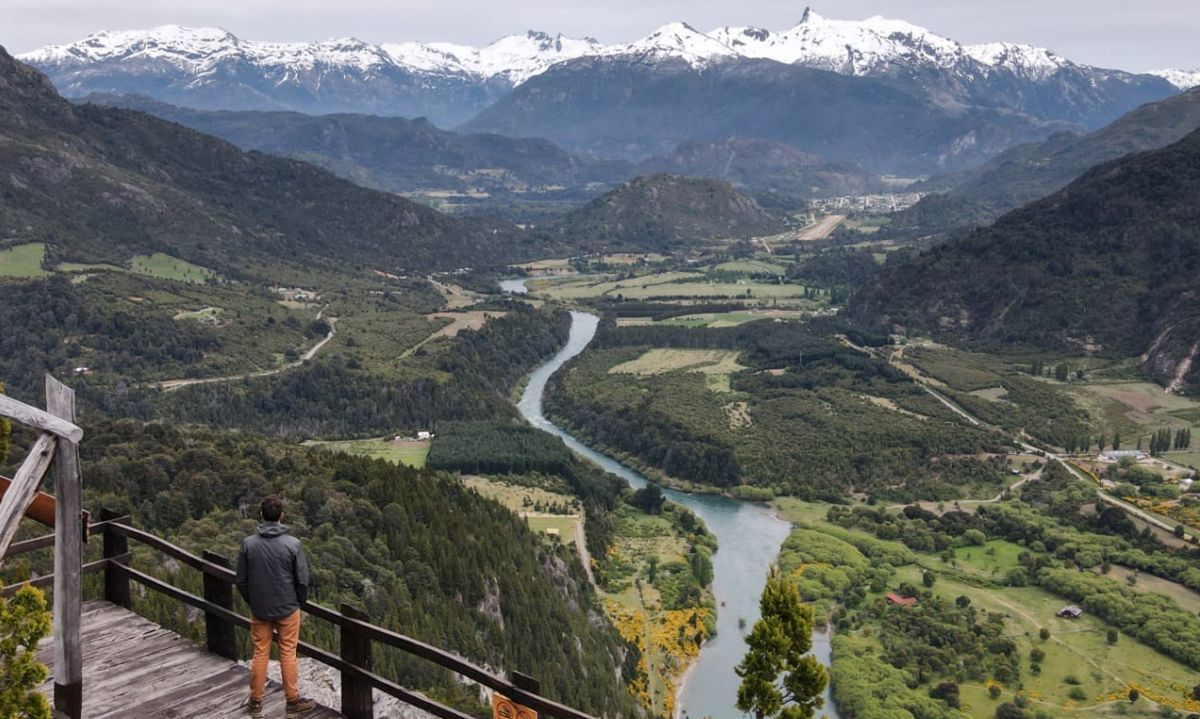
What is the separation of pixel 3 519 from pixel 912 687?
58.1 meters

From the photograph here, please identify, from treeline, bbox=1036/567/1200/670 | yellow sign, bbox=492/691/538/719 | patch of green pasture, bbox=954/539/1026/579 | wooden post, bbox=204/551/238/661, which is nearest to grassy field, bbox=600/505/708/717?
patch of green pasture, bbox=954/539/1026/579

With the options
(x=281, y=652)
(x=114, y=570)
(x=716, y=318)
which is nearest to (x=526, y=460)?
(x=114, y=570)

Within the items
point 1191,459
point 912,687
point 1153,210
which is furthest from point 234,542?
point 1153,210

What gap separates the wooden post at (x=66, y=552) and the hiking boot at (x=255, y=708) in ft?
7.41

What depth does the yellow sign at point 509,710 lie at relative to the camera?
1148cm

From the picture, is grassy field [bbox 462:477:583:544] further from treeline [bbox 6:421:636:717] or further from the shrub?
the shrub

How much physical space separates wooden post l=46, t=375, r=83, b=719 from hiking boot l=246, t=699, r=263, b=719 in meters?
2.26

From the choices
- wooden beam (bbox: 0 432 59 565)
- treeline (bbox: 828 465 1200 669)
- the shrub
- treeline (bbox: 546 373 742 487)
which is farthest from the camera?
treeline (bbox: 546 373 742 487)

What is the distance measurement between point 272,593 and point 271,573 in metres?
0.26

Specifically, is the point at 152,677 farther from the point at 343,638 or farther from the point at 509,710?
the point at 509,710

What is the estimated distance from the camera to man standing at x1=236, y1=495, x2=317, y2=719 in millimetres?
12625

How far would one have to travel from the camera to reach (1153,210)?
156 meters

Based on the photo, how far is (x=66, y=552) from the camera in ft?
33.6

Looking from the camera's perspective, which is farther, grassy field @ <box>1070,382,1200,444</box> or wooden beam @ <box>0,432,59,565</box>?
grassy field @ <box>1070,382,1200,444</box>
